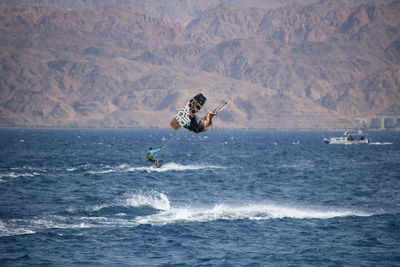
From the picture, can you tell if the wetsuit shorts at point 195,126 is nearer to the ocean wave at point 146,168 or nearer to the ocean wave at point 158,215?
the ocean wave at point 158,215

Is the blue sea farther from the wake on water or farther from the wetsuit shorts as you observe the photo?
the wetsuit shorts

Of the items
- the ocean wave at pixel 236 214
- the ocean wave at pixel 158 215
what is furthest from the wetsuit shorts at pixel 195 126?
the ocean wave at pixel 236 214

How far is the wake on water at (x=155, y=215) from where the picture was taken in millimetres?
42062

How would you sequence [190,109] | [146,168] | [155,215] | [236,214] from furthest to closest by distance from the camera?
[146,168], [236,214], [155,215], [190,109]

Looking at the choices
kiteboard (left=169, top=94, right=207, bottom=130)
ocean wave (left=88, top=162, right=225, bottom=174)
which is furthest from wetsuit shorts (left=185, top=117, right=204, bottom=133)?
ocean wave (left=88, top=162, right=225, bottom=174)

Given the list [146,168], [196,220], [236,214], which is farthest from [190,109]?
[146,168]

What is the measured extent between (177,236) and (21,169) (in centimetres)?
4996

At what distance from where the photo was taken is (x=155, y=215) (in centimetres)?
4650

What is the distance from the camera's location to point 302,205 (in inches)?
2063

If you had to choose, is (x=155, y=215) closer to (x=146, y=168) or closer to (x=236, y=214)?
(x=236, y=214)

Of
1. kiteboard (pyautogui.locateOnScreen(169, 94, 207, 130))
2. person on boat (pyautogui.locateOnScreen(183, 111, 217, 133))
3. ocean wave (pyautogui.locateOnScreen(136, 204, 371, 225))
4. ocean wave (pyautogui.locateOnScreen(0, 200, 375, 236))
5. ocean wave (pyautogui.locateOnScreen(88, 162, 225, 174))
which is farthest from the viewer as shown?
ocean wave (pyautogui.locateOnScreen(88, 162, 225, 174))

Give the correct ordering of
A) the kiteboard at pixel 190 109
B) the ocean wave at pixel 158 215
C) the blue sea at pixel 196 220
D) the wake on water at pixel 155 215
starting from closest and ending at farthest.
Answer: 1. the kiteboard at pixel 190 109
2. the blue sea at pixel 196 220
3. the ocean wave at pixel 158 215
4. the wake on water at pixel 155 215

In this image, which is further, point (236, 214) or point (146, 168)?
point (146, 168)

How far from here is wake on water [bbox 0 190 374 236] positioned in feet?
138
